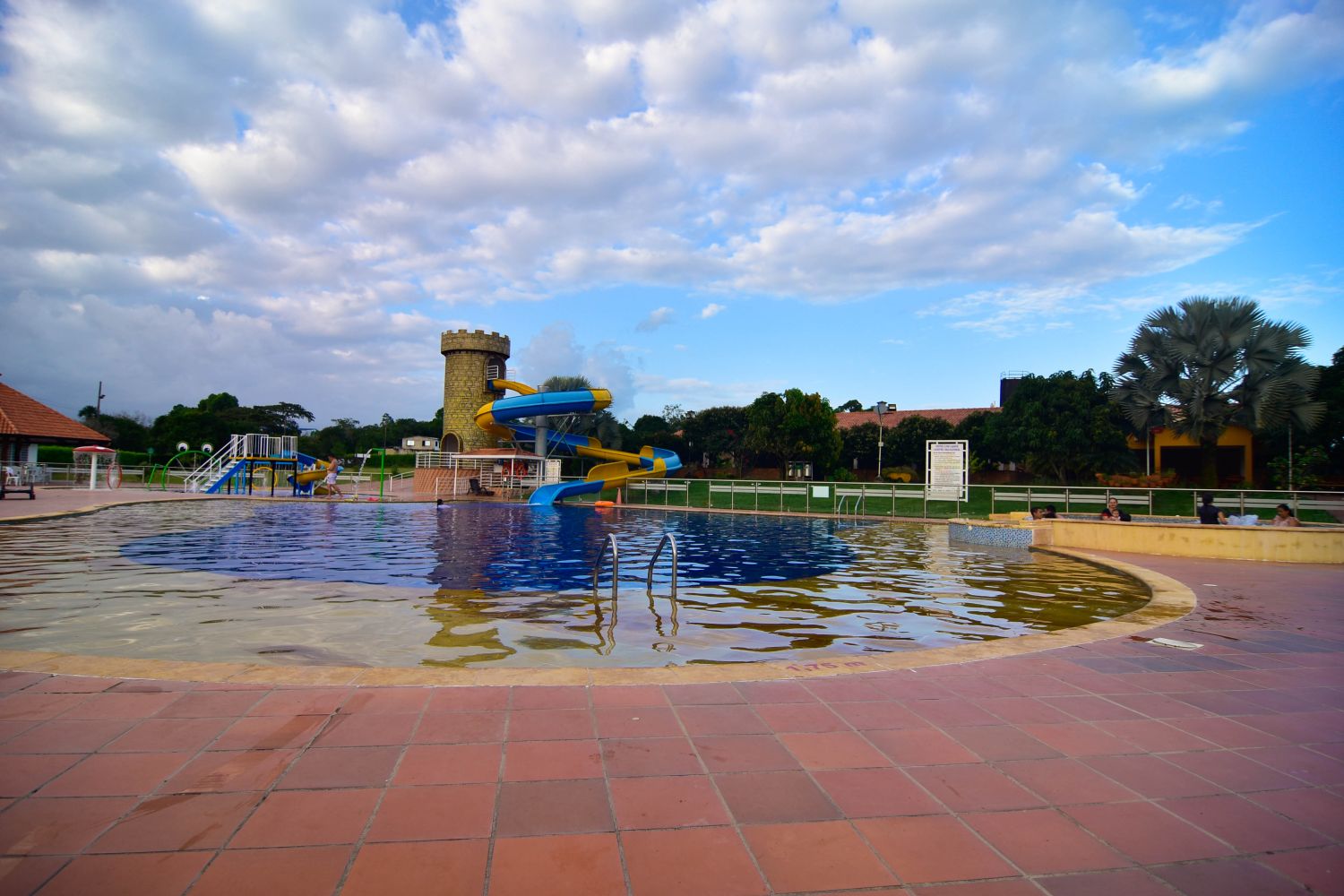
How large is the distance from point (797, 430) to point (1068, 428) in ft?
53.5

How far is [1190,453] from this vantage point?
3672 cm

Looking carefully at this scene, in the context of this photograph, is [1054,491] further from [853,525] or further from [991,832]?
[991,832]

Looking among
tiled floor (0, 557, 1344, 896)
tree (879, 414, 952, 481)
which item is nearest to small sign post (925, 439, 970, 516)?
tiled floor (0, 557, 1344, 896)

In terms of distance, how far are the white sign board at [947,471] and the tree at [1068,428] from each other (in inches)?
551

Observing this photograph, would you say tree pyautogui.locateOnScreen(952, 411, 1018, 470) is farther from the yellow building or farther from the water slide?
the water slide

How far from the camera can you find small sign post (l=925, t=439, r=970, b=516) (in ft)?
69.9

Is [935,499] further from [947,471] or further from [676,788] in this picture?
[676,788]

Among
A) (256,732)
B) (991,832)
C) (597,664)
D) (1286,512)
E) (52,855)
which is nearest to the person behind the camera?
(52,855)

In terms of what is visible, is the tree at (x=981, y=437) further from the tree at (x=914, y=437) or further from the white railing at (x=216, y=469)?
the white railing at (x=216, y=469)

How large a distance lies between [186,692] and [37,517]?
16.7 metres

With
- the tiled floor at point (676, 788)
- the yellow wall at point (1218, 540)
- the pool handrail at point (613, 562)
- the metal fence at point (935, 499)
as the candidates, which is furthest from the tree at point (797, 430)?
the tiled floor at point (676, 788)

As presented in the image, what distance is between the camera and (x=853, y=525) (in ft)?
71.0

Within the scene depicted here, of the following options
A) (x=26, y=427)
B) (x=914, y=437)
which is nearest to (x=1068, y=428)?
(x=914, y=437)

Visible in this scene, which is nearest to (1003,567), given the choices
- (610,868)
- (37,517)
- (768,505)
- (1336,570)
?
(1336,570)
